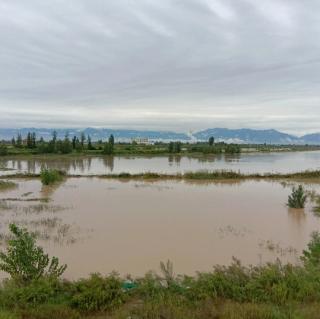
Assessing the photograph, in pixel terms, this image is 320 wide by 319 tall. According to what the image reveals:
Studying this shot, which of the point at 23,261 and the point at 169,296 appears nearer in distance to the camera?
the point at 169,296

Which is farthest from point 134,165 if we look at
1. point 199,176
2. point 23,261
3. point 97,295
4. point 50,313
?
point 50,313

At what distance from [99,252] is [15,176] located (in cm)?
2115

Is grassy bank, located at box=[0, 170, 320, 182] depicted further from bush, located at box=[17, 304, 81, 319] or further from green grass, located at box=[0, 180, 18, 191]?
bush, located at box=[17, 304, 81, 319]

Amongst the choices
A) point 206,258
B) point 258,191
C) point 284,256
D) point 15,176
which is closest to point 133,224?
point 206,258

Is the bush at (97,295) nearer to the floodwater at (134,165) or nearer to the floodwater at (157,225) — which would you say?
the floodwater at (157,225)

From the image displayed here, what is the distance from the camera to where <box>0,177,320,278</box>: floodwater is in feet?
31.2

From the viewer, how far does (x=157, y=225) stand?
13195 mm

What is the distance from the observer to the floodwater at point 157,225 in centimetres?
951

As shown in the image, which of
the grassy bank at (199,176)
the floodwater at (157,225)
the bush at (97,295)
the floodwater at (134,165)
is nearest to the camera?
the bush at (97,295)

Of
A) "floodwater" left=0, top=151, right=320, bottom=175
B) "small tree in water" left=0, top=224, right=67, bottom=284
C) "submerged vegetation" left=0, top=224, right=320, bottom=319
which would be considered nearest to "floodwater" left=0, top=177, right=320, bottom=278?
"small tree in water" left=0, top=224, right=67, bottom=284

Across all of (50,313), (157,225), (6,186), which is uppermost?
(50,313)

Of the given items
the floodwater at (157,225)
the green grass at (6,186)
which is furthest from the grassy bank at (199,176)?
the floodwater at (157,225)

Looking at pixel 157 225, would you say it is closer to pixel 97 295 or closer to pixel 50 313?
pixel 97 295

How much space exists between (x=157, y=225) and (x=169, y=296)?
25.8 feet
